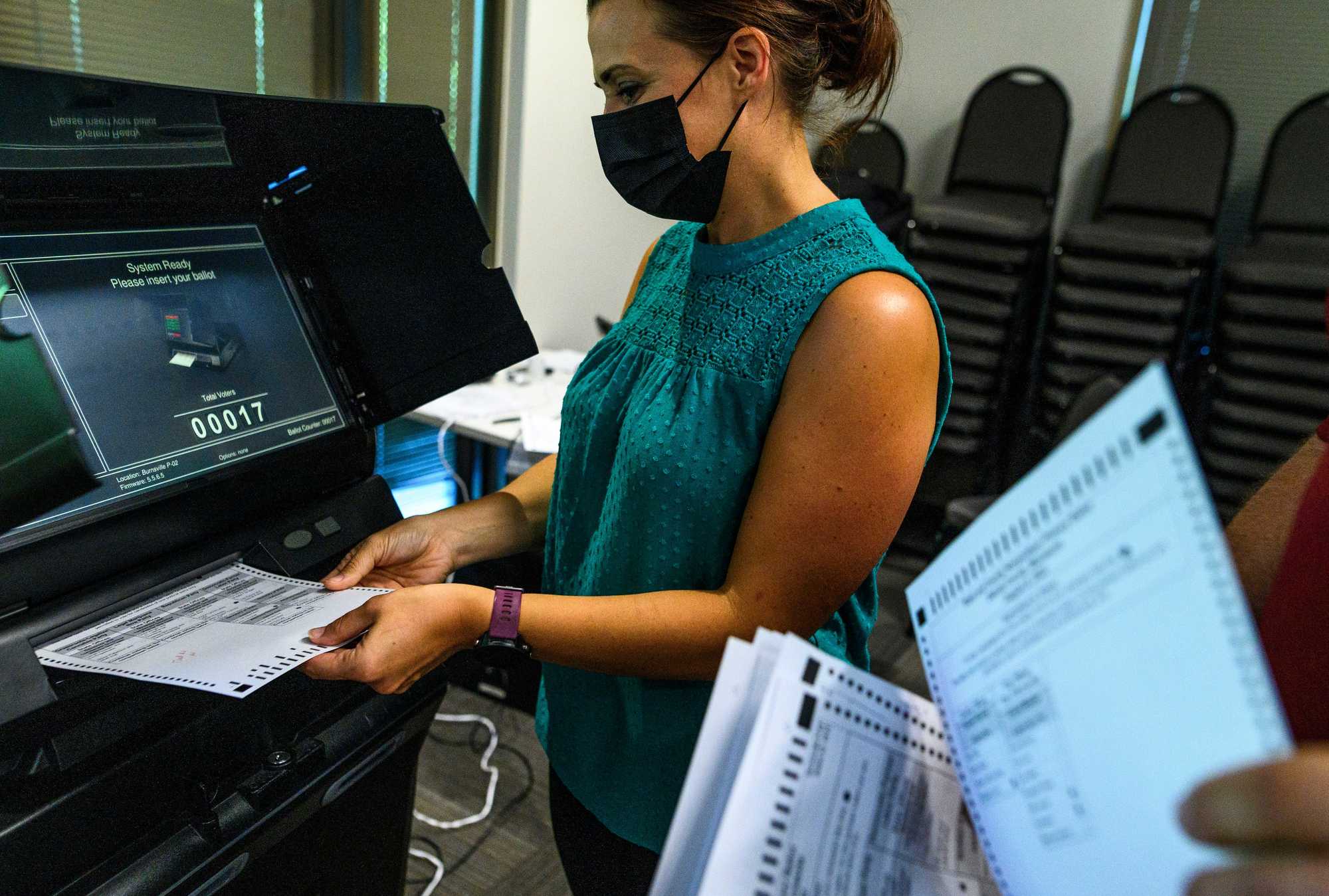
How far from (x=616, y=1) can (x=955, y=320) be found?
254 centimetres

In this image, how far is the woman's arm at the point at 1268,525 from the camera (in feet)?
2.02

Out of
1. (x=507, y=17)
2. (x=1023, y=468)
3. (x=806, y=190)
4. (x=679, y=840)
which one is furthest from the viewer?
(x=1023, y=468)

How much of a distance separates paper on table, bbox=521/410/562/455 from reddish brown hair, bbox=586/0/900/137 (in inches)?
49.6

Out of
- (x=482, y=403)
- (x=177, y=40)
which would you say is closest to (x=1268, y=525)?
(x=482, y=403)

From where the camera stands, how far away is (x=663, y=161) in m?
0.92

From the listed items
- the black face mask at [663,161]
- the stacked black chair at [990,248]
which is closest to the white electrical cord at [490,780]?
the black face mask at [663,161]

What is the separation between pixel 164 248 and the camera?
78 cm

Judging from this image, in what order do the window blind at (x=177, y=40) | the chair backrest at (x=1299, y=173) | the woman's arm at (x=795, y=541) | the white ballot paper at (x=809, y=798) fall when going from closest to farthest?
the white ballot paper at (x=809, y=798)
the woman's arm at (x=795, y=541)
the window blind at (x=177, y=40)
the chair backrest at (x=1299, y=173)

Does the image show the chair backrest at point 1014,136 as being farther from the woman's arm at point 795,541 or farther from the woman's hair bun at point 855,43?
the woman's arm at point 795,541

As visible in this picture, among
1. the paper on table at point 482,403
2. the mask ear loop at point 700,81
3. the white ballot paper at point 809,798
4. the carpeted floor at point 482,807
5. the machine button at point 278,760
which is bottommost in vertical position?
the carpeted floor at point 482,807

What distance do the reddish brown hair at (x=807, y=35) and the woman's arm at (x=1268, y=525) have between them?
480mm

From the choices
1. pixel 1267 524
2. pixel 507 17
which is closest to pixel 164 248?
pixel 1267 524

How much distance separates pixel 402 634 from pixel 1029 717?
0.49 m

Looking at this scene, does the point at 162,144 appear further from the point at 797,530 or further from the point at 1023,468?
the point at 1023,468
